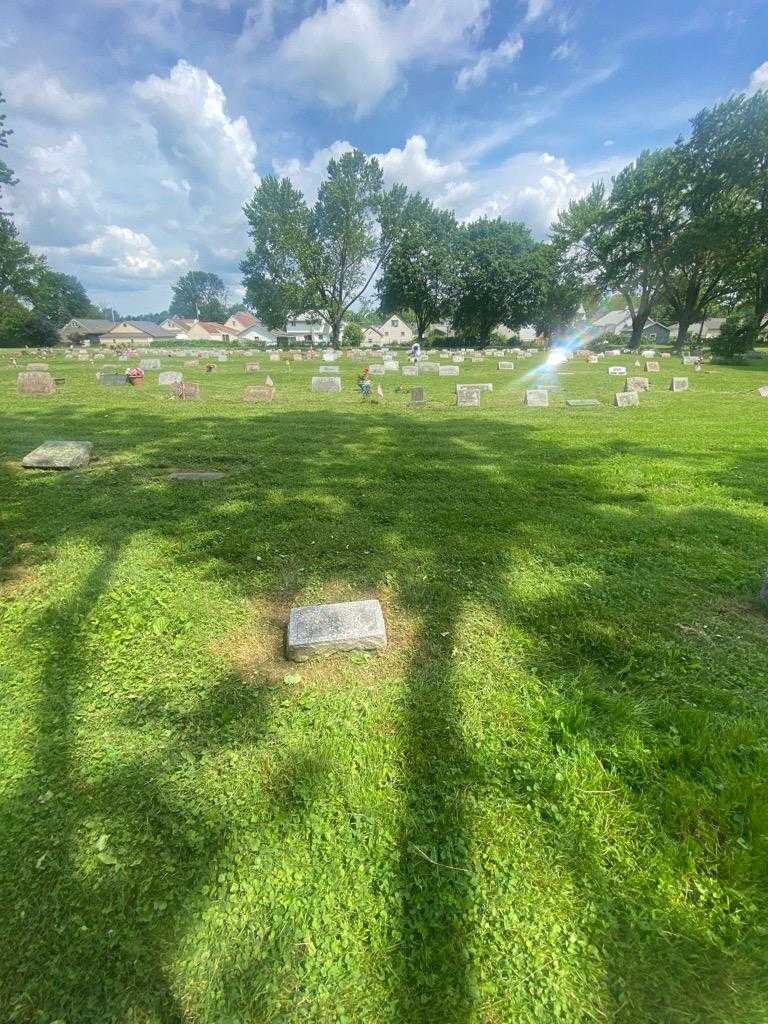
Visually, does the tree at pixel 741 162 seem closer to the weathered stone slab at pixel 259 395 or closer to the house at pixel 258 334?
the weathered stone slab at pixel 259 395

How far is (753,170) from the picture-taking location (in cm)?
3434

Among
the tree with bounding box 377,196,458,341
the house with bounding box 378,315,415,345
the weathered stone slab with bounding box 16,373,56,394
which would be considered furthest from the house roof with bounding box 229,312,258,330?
the weathered stone slab with bounding box 16,373,56,394

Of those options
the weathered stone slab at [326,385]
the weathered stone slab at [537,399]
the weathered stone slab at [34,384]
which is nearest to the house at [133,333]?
the weathered stone slab at [34,384]

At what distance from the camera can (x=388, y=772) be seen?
6.95 feet

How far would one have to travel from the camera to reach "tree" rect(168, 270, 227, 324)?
146 meters

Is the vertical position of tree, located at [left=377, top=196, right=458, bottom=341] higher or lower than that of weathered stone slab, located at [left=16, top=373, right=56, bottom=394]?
higher

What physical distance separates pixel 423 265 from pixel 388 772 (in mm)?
62794

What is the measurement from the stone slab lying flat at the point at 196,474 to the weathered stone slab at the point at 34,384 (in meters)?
11.0

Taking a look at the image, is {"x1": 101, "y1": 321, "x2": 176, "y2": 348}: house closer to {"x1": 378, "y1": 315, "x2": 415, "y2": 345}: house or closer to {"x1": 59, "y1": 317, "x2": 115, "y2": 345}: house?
{"x1": 59, "y1": 317, "x2": 115, "y2": 345}: house

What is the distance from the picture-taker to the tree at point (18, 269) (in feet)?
209

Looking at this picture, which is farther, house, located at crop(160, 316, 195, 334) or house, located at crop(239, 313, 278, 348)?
house, located at crop(160, 316, 195, 334)

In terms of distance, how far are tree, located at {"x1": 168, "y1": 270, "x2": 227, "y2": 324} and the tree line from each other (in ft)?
334

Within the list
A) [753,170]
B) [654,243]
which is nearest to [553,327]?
[654,243]

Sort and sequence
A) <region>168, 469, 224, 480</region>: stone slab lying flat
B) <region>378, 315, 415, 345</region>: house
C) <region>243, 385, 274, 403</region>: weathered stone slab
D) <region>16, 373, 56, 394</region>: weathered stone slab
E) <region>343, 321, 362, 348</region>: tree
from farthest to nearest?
1. <region>378, 315, 415, 345</region>: house
2. <region>343, 321, 362, 348</region>: tree
3. <region>16, 373, 56, 394</region>: weathered stone slab
4. <region>243, 385, 274, 403</region>: weathered stone slab
5. <region>168, 469, 224, 480</region>: stone slab lying flat
